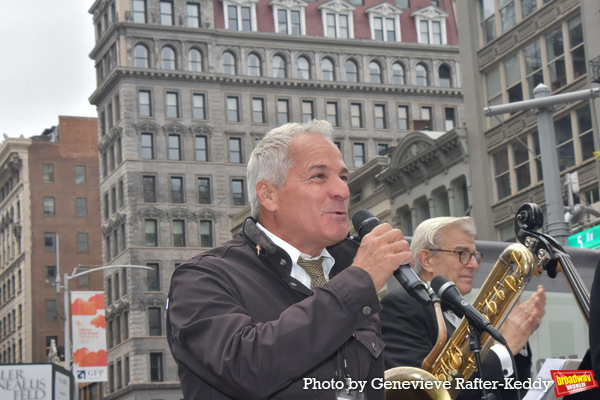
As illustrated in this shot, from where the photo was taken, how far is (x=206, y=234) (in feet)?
286

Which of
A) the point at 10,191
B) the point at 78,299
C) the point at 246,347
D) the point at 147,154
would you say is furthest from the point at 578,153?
the point at 10,191

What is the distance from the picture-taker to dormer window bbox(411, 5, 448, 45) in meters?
94.9

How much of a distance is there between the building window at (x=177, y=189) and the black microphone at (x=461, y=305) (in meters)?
82.8

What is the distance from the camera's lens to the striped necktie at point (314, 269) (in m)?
4.88

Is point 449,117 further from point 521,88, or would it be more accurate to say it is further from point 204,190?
point 521,88

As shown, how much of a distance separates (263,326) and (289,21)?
293ft

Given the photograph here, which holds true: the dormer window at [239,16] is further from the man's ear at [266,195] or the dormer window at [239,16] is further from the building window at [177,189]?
the man's ear at [266,195]

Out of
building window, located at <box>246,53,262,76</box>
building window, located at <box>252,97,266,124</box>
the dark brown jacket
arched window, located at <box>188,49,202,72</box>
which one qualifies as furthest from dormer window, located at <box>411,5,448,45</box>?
the dark brown jacket

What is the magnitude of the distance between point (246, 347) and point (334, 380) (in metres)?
0.48

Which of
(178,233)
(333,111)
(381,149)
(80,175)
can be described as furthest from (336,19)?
(80,175)

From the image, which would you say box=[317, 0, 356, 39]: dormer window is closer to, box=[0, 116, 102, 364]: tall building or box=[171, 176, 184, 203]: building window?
box=[171, 176, 184, 203]: building window

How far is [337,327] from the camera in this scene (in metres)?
4.16

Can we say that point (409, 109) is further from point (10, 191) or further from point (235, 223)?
point (10, 191)

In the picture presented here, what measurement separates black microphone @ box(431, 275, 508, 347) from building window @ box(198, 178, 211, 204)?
3270 inches
